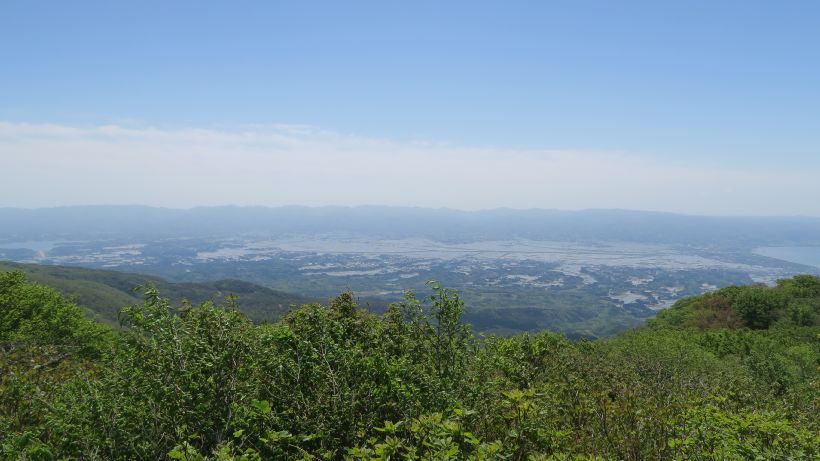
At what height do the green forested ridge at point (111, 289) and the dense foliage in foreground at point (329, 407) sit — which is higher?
the dense foliage in foreground at point (329, 407)

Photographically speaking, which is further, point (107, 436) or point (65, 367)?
point (65, 367)

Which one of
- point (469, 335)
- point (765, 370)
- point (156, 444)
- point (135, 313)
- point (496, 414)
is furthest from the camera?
point (765, 370)

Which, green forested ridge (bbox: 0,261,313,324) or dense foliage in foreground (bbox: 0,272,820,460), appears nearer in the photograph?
dense foliage in foreground (bbox: 0,272,820,460)

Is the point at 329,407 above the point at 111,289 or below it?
above

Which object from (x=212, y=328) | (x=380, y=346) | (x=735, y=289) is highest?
(x=212, y=328)

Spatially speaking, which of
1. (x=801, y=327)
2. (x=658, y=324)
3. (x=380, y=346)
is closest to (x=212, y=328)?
(x=380, y=346)

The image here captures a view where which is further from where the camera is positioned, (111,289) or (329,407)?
(111,289)

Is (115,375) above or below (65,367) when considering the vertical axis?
above

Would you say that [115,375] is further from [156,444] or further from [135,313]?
[156,444]

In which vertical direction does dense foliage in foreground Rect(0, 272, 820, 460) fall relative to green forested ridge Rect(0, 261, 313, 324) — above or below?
above

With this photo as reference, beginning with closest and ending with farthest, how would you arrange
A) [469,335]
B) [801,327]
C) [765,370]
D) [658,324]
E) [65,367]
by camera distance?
1. [469,335]
2. [65,367]
3. [765,370]
4. [801,327]
5. [658,324]

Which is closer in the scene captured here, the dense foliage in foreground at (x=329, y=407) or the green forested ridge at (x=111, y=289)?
the dense foliage in foreground at (x=329, y=407)
